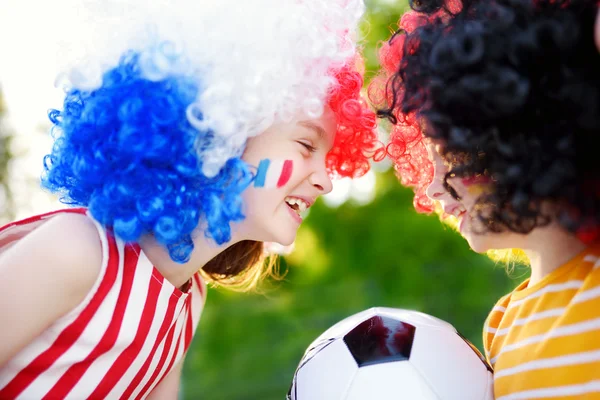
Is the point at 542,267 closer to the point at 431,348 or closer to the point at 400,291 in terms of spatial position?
the point at 431,348

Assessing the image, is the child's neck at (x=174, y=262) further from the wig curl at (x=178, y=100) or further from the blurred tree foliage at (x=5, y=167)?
the blurred tree foliage at (x=5, y=167)

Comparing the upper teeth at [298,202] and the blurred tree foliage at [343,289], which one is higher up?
the upper teeth at [298,202]

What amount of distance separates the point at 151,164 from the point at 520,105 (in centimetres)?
90

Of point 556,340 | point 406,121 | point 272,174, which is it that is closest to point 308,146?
point 272,174

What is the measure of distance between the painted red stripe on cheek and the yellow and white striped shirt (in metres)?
0.67

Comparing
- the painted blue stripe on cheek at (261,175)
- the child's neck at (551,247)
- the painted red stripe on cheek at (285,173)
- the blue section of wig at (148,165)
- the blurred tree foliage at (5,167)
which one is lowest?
the blurred tree foliage at (5,167)

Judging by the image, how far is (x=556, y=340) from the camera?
138 cm

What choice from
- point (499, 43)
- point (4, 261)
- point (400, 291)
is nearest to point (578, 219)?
point (499, 43)

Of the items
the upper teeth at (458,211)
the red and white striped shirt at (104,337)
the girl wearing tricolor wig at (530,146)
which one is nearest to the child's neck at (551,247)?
the girl wearing tricolor wig at (530,146)

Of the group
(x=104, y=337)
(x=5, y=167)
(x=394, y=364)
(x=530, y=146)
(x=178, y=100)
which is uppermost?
(x=178, y=100)

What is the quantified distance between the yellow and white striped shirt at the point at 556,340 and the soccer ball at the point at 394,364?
0.08 meters

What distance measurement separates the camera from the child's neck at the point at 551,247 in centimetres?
148

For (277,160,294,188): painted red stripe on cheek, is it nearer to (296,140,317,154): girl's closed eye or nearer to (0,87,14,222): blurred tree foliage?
(296,140,317,154): girl's closed eye

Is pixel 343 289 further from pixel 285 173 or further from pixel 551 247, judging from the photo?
pixel 551 247
